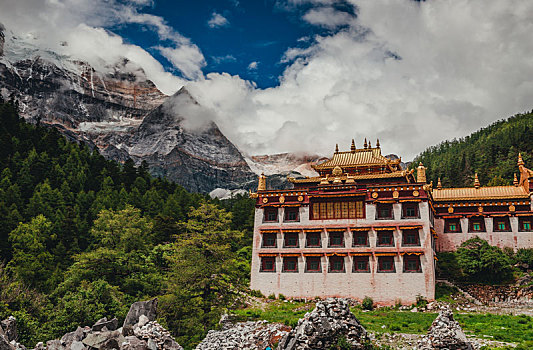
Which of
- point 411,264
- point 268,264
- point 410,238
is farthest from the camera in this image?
point 268,264

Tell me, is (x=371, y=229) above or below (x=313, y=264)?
above

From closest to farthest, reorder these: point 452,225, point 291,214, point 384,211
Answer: point 384,211 → point 291,214 → point 452,225

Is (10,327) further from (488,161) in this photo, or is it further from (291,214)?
(488,161)

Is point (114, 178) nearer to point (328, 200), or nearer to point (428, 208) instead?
point (328, 200)

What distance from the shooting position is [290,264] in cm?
3922

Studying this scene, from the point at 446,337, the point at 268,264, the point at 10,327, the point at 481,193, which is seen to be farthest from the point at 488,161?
the point at 10,327

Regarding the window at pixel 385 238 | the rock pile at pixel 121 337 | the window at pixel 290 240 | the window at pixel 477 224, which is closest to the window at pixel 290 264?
the window at pixel 290 240

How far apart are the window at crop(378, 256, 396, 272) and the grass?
132 inches

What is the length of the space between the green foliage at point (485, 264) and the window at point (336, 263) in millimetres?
10143

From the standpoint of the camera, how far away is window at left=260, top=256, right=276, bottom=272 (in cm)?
3956

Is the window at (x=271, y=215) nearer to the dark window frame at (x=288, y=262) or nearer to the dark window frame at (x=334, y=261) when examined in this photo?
the dark window frame at (x=288, y=262)

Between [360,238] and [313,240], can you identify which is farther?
[313,240]

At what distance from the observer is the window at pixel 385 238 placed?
122 ft

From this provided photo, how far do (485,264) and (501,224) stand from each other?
7.96 metres
